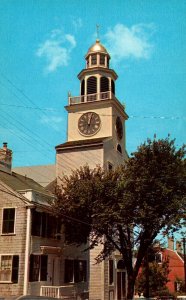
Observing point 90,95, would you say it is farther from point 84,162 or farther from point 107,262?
point 107,262

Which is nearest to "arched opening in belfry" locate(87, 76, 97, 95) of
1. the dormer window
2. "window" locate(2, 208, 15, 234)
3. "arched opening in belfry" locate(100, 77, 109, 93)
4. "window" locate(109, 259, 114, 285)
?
"arched opening in belfry" locate(100, 77, 109, 93)

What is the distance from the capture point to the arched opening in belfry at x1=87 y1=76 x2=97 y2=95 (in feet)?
157

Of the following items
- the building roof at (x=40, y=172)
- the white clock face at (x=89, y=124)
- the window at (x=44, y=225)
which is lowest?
the window at (x=44, y=225)

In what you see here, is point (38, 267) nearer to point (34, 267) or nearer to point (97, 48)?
point (34, 267)

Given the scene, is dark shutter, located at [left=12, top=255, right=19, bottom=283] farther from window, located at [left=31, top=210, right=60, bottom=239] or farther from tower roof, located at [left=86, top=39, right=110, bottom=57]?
tower roof, located at [left=86, top=39, right=110, bottom=57]

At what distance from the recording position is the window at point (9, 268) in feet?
88.6

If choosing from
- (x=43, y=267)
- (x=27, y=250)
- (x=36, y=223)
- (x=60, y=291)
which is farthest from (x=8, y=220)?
(x=60, y=291)

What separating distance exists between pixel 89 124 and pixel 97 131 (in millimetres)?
1437

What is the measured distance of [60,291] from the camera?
29750mm

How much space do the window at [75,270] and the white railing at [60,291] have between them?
101 cm

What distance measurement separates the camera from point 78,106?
47.8m

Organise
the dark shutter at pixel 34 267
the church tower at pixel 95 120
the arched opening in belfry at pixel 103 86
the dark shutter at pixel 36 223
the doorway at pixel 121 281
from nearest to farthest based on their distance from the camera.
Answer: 1. the dark shutter at pixel 34 267
2. the dark shutter at pixel 36 223
3. the doorway at pixel 121 281
4. the church tower at pixel 95 120
5. the arched opening in belfry at pixel 103 86

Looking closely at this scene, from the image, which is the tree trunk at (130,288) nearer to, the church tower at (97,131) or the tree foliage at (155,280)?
the church tower at (97,131)

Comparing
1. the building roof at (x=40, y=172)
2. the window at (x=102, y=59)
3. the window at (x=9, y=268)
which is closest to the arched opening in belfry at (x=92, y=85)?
the window at (x=102, y=59)
